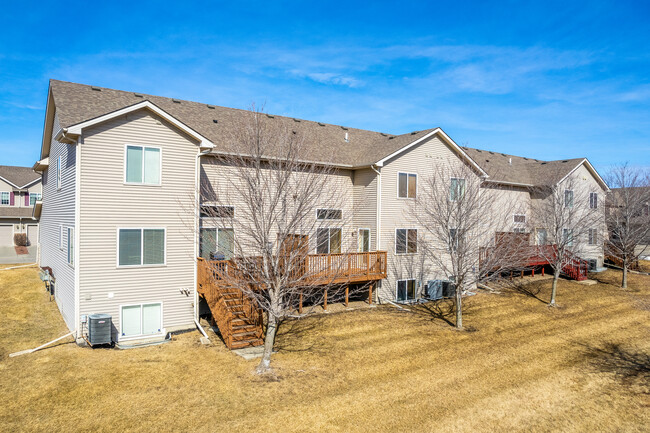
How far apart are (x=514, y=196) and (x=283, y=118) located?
51.2 feet

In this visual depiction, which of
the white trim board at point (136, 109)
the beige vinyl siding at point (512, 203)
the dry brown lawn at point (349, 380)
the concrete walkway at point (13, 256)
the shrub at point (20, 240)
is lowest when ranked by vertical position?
the dry brown lawn at point (349, 380)

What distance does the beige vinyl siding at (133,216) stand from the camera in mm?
12734

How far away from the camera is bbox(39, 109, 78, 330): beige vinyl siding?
13438mm

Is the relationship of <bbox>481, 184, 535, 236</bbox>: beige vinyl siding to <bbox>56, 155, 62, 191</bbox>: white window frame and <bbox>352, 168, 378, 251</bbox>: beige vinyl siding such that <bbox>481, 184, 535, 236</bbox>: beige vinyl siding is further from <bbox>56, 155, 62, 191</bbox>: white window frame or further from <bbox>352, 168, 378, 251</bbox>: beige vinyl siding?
<bbox>56, 155, 62, 191</bbox>: white window frame

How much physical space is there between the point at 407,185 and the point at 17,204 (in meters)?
38.3

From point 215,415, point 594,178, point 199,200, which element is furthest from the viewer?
point 594,178

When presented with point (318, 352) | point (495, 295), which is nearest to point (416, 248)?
point (495, 295)

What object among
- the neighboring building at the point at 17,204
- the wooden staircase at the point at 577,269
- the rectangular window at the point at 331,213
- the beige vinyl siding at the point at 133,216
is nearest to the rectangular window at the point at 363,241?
the rectangular window at the point at 331,213

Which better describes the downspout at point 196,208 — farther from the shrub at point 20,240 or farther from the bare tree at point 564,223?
the shrub at point 20,240

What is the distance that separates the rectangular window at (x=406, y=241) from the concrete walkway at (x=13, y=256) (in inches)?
974

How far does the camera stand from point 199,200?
567 inches

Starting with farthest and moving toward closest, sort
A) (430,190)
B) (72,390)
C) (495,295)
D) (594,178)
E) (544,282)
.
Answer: (594,178) < (544,282) < (495,295) < (430,190) < (72,390)

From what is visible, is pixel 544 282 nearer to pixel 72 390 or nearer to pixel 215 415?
pixel 215 415

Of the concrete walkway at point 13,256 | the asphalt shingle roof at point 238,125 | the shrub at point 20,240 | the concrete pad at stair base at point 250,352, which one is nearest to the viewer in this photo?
the concrete pad at stair base at point 250,352
